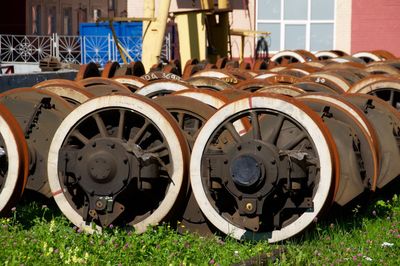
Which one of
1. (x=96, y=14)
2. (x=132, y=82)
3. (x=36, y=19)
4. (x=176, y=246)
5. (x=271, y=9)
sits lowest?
(x=176, y=246)

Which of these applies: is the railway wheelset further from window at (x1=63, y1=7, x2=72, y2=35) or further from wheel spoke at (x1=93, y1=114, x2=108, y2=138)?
window at (x1=63, y1=7, x2=72, y2=35)

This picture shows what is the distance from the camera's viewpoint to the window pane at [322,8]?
3466 centimetres

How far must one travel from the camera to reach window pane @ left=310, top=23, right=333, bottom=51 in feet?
114

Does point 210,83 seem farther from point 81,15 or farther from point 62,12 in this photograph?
point 81,15

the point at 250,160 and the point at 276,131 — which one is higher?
the point at 276,131

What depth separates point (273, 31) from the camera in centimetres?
3491

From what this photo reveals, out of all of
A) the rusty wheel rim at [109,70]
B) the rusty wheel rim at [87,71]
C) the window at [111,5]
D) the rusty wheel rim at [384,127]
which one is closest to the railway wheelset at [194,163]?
the rusty wheel rim at [384,127]

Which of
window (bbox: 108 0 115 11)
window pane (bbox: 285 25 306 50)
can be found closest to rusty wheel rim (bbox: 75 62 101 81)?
window pane (bbox: 285 25 306 50)

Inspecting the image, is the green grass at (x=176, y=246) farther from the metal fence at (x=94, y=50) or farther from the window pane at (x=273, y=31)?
the window pane at (x=273, y=31)

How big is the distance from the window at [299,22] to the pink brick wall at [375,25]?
85 cm

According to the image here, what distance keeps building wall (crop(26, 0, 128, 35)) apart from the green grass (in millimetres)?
35988

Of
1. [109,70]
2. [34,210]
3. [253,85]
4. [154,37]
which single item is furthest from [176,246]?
[154,37]

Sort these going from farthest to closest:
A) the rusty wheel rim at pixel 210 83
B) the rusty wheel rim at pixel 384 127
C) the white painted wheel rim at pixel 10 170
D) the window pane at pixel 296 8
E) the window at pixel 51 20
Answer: the window at pixel 51 20, the window pane at pixel 296 8, the rusty wheel rim at pixel 210 83, the rusty wheel rim at pixel 384 127, the white painted wheel rim at pixel 10 170

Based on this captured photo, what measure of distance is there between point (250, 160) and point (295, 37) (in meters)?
27.8
